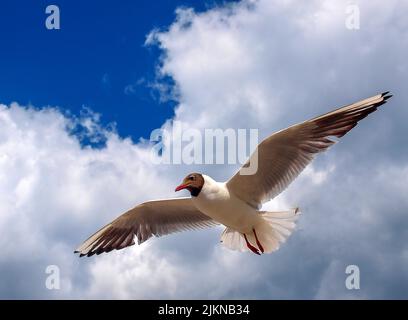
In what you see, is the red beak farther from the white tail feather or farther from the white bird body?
the white tail feather

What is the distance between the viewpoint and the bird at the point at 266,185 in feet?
18.9

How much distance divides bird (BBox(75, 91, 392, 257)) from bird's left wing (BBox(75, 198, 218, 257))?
6.2 inches

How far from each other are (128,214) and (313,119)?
2.42 metres

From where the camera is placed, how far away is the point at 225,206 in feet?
19.4

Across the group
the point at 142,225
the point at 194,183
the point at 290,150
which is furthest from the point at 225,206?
the point at 142,225

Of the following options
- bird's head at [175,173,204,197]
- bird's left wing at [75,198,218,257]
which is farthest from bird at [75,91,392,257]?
bird's left wing at [75,198,218,257]

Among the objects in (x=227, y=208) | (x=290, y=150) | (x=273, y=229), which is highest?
(x=290, y=150)

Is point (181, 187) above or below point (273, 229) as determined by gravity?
above

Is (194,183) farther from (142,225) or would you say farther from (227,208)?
(142,225)

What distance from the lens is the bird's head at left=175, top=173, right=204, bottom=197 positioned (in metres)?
5.89

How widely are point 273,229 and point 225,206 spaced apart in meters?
0.62

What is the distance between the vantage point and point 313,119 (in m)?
5.75

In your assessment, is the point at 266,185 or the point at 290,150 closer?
the point at 290,150
